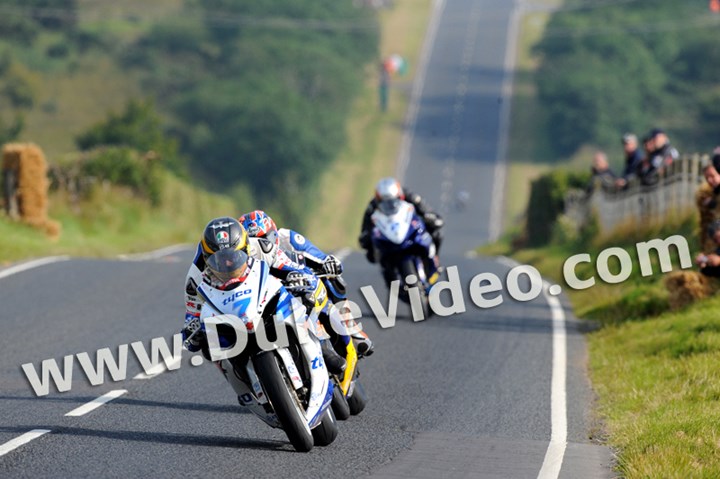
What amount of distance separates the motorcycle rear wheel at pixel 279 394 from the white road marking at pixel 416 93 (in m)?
68.0

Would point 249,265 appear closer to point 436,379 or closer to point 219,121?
point 436,379

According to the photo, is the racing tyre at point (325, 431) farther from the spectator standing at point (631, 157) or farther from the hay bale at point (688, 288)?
the spectator standing at point (631, 157)

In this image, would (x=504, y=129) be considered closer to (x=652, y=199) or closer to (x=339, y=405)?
(x=652, y=199)

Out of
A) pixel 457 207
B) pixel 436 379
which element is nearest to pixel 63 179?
pixel 436 379

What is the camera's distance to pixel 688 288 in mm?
15055

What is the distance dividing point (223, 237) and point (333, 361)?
1298 millimetres

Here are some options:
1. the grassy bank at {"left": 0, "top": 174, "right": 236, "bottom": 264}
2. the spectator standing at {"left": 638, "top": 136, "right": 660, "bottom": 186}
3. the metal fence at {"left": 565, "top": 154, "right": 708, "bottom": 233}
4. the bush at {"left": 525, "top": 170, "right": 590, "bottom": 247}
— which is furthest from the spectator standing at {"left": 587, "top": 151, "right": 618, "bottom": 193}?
the grassy bank at {"left": 0, "top": 174, "right": 236, "bottom": 264}

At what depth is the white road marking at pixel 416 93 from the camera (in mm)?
81062

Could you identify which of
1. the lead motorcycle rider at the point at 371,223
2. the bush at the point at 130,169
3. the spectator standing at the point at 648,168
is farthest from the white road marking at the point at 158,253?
the lead motorcycle rider at the point at 371,223

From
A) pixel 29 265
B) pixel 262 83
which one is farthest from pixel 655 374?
pixel 262 83

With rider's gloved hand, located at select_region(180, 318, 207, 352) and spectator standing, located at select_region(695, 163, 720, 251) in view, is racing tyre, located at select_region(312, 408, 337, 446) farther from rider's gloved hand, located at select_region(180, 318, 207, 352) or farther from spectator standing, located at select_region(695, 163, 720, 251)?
spectator standing, located at select_region(695, 163, 720, 251)

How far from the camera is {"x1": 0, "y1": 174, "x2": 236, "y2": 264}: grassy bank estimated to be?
80.8ft

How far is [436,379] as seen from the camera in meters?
12.0

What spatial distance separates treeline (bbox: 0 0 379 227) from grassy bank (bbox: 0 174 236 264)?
26.9 meters
